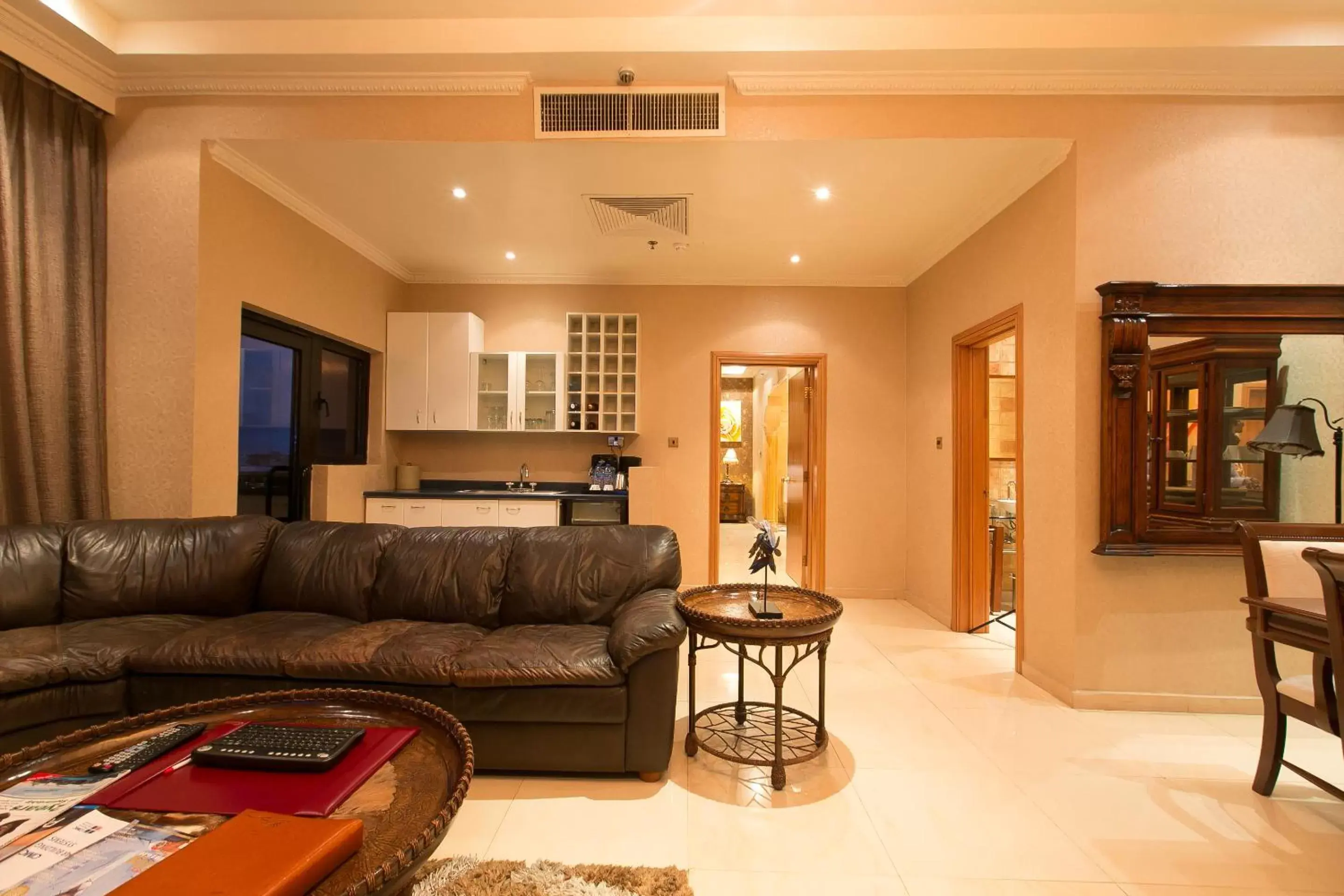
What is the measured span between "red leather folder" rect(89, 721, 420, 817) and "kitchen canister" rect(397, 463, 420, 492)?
369 centimetres

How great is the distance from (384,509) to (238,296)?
5.98ft

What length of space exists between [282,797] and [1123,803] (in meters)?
2.56

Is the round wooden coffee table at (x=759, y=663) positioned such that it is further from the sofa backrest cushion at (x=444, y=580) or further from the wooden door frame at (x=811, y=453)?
the wooden door frame at (x=811, y=453)

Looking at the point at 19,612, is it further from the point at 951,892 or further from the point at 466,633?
the point at 951,892

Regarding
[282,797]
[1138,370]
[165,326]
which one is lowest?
[282,797]

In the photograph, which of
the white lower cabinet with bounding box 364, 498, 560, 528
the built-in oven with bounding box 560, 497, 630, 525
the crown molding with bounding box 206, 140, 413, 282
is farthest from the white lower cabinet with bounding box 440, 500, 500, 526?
the crown molding with bounding box 206, 140, 413, 282

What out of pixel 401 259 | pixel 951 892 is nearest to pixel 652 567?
pixel 951 892

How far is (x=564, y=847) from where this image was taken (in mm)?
1654

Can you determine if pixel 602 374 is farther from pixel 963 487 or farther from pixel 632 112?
pixel 963 487

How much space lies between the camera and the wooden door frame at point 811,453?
4.70 meters

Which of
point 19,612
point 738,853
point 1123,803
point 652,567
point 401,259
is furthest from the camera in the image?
point 401,259

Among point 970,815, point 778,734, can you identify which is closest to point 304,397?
point 778,734

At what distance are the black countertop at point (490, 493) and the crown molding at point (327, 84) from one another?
2628 mm

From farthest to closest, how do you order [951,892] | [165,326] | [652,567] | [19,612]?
[165,326]
[652,567]
[19,612]
[951,892]
